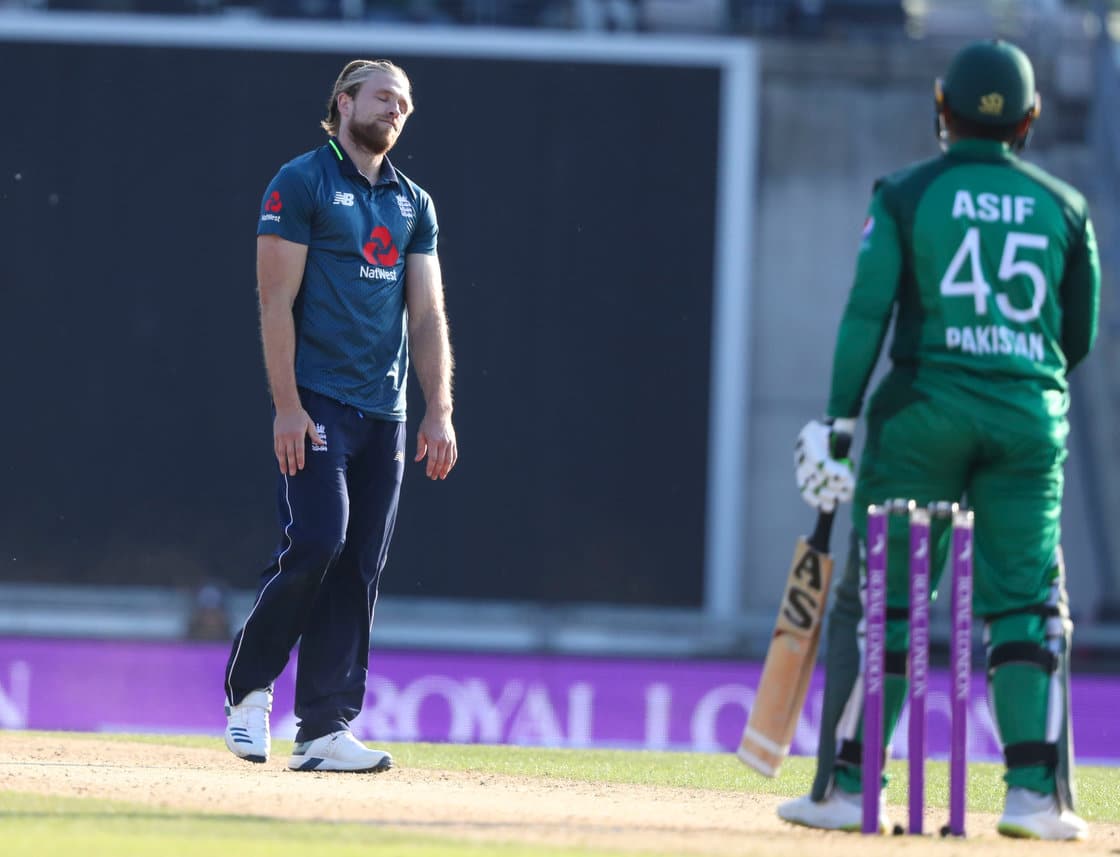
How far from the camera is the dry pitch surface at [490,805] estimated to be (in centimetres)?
498

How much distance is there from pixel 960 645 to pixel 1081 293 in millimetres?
1051

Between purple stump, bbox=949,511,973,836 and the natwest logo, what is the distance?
7.23ft

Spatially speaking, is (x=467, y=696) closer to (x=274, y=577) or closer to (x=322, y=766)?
(x=322, y=766)

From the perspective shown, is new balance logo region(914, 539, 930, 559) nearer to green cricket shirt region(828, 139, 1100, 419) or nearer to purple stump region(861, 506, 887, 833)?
purple stump region(861, 506, 887, 833)

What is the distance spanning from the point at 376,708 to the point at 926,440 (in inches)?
346

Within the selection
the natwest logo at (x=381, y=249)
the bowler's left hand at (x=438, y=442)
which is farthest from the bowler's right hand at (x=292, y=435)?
the natwest logo at (x=381, y=249)

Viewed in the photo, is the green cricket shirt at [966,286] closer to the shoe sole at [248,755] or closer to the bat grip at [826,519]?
the bat grip at [826,519]

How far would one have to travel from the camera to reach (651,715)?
14.0 m

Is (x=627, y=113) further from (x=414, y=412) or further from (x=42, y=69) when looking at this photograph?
(x=42, y=69)

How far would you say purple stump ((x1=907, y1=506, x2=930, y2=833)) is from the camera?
5.16 metres

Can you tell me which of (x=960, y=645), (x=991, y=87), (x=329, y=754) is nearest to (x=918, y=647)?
(x=960, y=645)

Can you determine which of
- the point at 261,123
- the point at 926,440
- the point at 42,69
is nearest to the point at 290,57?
the point at 261,123

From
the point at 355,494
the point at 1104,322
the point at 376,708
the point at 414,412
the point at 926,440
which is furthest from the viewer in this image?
the point at 1104,322

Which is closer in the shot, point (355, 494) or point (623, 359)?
point (355, 494)
